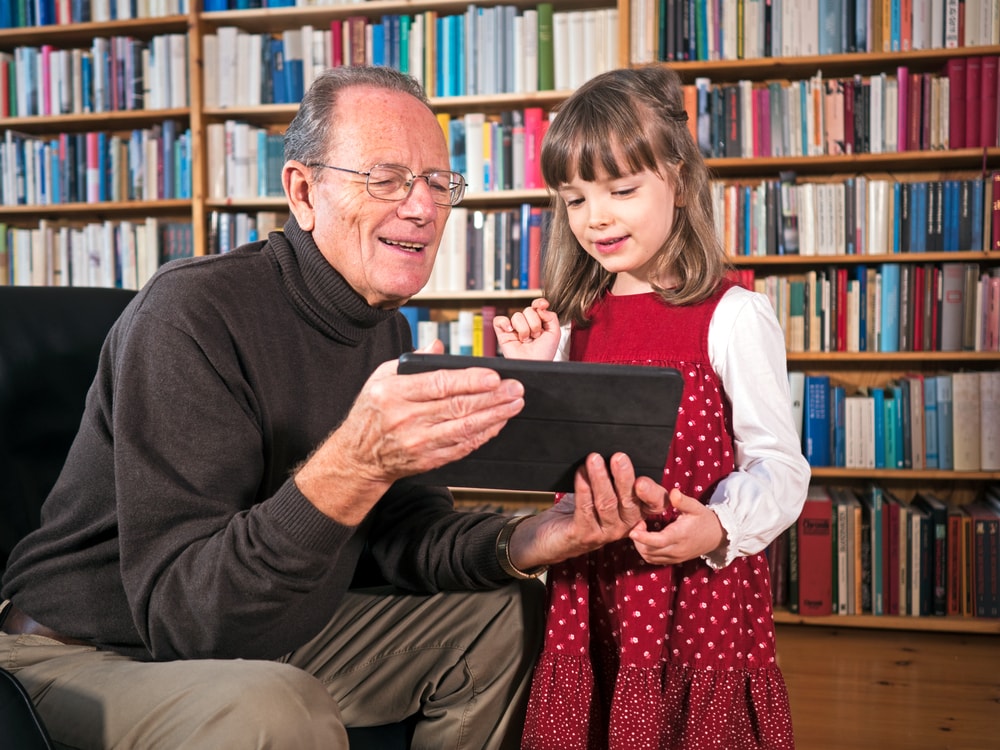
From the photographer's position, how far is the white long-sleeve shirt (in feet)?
4.07

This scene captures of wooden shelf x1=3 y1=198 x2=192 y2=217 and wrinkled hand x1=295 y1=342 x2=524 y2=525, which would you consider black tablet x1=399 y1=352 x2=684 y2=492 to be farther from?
wooden shelf x1=3 y1=198 x2=192 y2=217

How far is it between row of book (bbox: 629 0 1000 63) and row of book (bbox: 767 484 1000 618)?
1.44 metres

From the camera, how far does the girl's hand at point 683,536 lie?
120 centimetres

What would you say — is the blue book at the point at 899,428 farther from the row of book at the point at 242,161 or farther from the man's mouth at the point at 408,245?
the row of book at the point at 242,161

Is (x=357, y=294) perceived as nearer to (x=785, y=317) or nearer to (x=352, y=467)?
(x=352, y=467)

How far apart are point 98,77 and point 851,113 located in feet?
8.88

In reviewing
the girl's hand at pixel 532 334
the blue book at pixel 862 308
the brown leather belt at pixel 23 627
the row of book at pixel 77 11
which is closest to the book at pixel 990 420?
the blue book at pixel 862 308

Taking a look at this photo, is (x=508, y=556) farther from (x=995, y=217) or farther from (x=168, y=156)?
(x=168, y=156)

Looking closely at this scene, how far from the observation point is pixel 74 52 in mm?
3490

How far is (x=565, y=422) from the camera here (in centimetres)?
104

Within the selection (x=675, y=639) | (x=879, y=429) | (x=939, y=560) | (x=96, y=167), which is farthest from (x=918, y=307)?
(x=96, y=167)

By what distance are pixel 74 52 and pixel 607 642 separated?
3.19 metres

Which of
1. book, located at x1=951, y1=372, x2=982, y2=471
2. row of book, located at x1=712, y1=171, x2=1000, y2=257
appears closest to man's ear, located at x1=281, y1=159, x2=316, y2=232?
row of book, located at x1=712, y1=171, x2=1000, y2=257

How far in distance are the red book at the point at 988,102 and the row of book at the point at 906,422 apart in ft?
2.41
